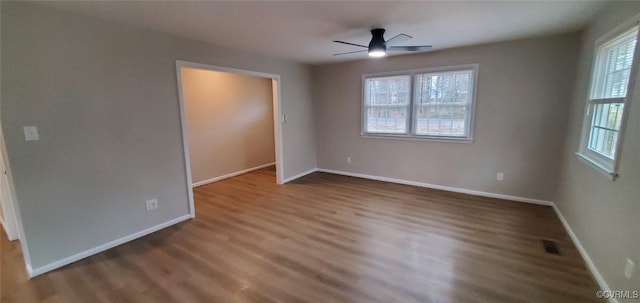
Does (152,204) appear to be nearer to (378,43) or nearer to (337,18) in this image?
(337,18)

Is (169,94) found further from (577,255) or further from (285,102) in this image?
(577,255)

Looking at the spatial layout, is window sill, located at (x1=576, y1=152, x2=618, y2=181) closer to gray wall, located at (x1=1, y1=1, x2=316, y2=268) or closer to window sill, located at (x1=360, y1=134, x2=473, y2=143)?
window sill, located at (x1=360, y1=134, x2=473, y2=143)

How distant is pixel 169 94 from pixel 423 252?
3248mm

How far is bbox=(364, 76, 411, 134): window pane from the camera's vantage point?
462cm

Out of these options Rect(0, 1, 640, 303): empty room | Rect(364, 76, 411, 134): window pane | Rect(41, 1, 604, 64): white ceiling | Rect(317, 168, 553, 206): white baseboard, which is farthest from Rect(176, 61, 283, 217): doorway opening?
Rect(364, 76, 411, 134): window pane

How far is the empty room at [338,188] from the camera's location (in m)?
2.06

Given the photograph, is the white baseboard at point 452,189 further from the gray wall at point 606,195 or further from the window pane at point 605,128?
the window pane at point 605,128

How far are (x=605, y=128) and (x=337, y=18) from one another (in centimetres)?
259

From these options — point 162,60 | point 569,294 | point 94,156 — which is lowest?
point 569,294

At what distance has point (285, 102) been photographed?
4.84m

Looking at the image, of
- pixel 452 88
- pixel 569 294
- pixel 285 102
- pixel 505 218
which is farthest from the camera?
pixel 285 102

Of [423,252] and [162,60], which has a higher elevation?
[162,60]

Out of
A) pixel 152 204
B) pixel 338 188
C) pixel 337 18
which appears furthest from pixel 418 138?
pixel 152 204

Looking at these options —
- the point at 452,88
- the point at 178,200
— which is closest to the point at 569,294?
the point at 452,88
